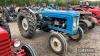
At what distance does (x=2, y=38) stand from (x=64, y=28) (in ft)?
9.63

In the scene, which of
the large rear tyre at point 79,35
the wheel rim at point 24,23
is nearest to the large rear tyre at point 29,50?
the wheel rim at point 24,23

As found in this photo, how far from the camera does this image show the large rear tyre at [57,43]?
172 inches

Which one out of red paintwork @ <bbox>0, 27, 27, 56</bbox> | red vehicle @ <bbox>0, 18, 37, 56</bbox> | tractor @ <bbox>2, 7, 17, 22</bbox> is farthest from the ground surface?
tractor @ <bbox>2, 7, 17, 22</bbox>

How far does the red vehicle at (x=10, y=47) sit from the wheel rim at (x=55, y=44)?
130cm

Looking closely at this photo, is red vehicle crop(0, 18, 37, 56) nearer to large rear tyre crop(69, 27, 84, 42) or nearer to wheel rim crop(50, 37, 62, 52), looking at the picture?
wheel rim crop(50, 37, 62, 52)

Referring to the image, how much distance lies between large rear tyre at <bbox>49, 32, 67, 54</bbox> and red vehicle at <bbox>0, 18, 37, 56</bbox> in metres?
1.24

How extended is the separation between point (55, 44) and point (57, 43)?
0.32ft

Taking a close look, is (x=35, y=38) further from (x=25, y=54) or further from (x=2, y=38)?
(x=2, y=38)

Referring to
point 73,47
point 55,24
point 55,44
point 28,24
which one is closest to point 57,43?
point 55,44

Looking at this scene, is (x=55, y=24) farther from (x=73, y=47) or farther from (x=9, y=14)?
(x=9, y=14)

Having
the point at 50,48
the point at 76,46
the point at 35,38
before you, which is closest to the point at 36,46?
the point at 50,48

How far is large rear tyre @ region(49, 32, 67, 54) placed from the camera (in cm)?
438

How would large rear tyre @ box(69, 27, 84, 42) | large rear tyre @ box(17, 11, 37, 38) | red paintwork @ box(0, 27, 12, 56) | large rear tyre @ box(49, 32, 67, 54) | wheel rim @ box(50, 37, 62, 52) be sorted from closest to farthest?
red paintwork @ box(0, 27, 12, 56)
large rear tyre @ box(49, 32, 67, 54)
wheel rim @ box(50, 37, 62, 52)
large rear tyre @ box(17, 11, 37, 38)
large rear tyre @ box(69, 27, 84, 42)

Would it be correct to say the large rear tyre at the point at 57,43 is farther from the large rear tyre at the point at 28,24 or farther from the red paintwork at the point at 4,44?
the red paintwork at the point at 4,44
